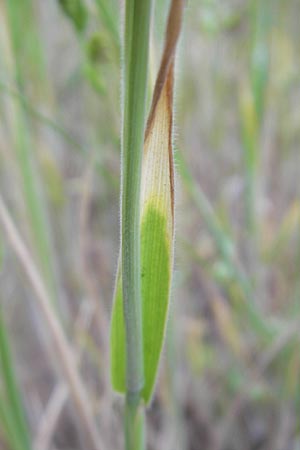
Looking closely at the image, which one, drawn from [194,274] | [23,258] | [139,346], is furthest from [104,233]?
[139,346]

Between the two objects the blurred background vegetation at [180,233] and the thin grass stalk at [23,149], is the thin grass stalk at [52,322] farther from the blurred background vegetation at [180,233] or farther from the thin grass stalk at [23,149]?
the thin grass stalk at [23,149]

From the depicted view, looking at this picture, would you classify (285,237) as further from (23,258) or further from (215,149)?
(23,258)

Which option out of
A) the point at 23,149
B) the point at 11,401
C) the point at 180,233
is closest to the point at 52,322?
the point at 11,401

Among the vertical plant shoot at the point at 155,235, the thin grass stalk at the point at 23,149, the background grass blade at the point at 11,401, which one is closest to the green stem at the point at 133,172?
the vertical plant shoot at the point at 155,235

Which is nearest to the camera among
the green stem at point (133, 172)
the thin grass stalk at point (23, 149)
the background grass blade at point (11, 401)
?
the green stem at point (133, 172)

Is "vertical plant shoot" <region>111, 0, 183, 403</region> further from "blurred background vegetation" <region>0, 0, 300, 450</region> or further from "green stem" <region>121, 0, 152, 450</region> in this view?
"blurred background vegetation" <region>0, 0, 300, 450</region>

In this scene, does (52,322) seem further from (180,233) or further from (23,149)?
(180,233)
